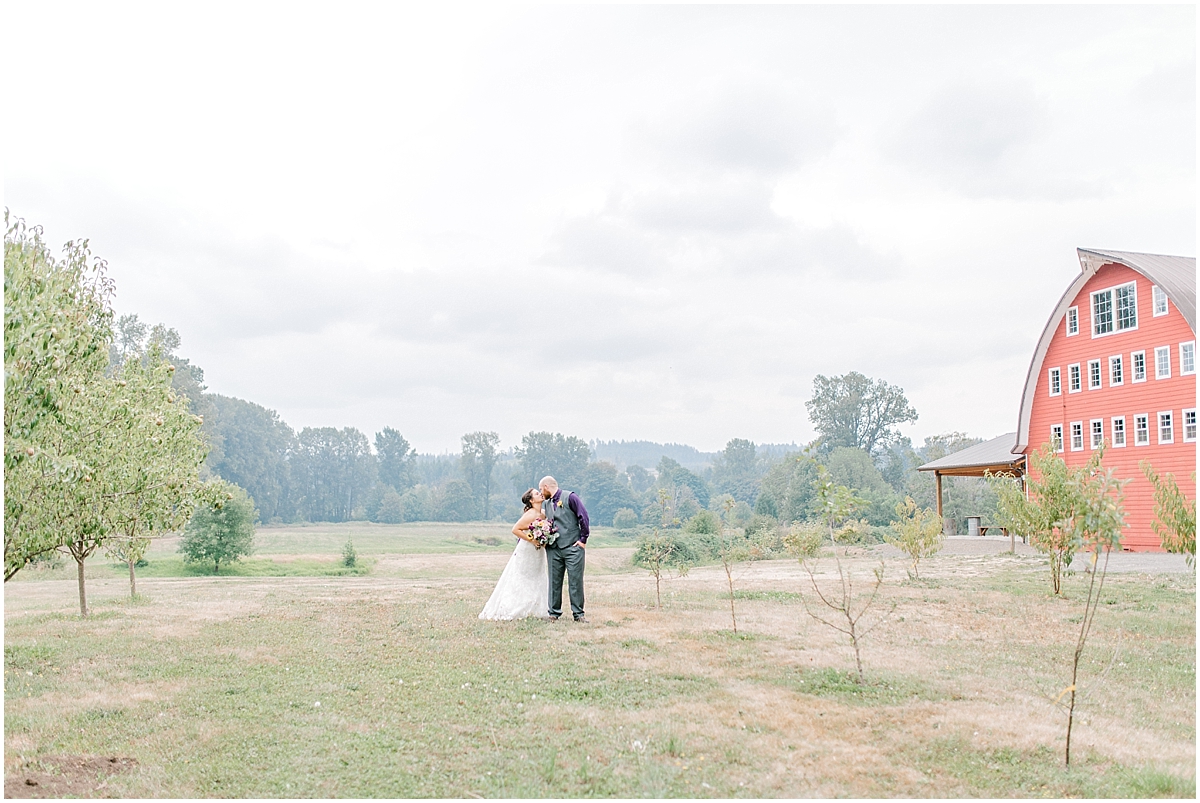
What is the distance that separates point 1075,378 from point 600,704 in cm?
2790

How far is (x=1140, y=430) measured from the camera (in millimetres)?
26859

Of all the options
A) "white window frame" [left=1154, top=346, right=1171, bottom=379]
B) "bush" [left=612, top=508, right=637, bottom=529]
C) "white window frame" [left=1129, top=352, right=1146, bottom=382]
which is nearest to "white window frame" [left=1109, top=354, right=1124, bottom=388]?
"white window frame" [left=1129, top=352, right=1146, bottom=382]

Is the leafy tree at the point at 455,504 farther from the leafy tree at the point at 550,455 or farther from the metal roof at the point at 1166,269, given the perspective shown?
the metal roof at the point at 1166,269

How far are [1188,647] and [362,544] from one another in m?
52.5

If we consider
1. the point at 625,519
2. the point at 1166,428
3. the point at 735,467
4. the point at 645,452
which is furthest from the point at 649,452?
the point at 1166,428

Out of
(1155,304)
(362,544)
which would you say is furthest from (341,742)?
(362,544)

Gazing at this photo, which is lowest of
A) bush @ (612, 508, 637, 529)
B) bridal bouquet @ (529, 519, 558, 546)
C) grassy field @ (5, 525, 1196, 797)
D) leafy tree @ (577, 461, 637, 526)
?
bush @ (612, 508, 637, 529)

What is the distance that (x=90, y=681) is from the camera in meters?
8.56

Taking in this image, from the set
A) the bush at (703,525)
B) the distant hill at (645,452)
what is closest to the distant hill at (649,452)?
the distant hill at (645,452)

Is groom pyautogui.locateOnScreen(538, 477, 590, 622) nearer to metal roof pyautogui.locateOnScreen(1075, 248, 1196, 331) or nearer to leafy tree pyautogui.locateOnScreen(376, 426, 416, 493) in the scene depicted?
metal roof pyautogui.locateOnScreen(1075, 248, 1196, 331)

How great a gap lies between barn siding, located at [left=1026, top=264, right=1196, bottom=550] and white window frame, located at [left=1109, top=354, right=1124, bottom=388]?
0.14m

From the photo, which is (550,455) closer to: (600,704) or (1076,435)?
(1076,435)

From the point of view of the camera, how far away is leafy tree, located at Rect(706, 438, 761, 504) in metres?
106

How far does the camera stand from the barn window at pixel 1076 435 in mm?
29062
